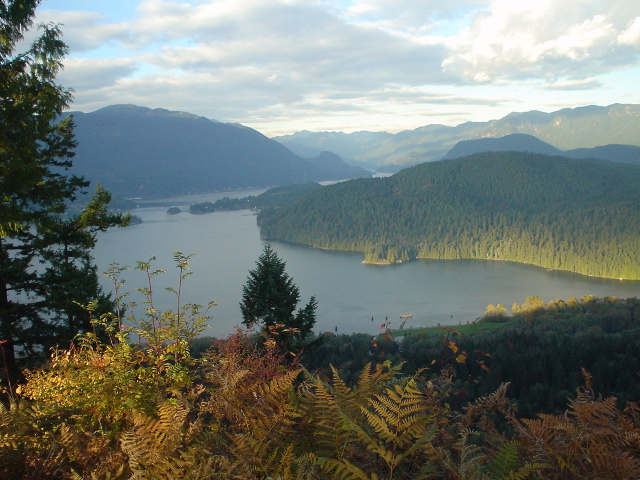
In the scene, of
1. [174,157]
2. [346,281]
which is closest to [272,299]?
[346,281]

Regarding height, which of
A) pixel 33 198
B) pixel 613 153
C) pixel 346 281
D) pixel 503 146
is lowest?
pixel 346 281

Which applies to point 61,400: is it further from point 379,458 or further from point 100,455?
point 379,458

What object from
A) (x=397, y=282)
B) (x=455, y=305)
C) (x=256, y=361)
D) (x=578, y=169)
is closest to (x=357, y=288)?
(x=397, y=282)

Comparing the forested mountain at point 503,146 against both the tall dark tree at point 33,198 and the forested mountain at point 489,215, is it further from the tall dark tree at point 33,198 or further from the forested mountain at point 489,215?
the tall dark tree at point 33,198

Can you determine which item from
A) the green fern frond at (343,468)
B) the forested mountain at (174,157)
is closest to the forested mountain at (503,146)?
the forested mountain at (174,157)

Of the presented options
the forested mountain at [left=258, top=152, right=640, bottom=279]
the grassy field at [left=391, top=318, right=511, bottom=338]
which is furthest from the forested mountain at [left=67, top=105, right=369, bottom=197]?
the grassy field at [left=391, top=318, right=511, bottom=338]

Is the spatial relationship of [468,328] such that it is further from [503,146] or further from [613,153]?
[503,146]

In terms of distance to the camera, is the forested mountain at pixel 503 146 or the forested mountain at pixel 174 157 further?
the forested mountain at pixel 503 146
